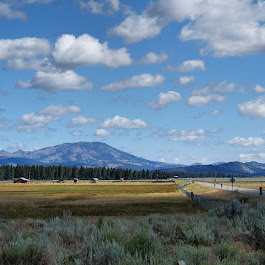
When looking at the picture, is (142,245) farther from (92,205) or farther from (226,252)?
(92,205)

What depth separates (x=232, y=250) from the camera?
460 inches

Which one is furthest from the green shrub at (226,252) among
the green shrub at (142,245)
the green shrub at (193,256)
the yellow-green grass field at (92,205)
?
the yellow-green grass field at (92,205)

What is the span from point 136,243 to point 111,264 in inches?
65.0

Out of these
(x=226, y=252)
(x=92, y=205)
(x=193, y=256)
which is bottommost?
(x=92, y=205)

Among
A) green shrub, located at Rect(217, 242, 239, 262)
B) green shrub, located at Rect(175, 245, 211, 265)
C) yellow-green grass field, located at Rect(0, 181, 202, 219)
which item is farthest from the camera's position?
yellow-green grass field, located at Rect(0, 181, 202, 219)

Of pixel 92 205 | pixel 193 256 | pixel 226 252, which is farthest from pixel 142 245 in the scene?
pixel 92 205

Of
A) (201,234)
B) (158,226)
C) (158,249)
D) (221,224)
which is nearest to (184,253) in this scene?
(158,249)

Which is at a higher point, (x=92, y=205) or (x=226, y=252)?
(x=226, y=252)

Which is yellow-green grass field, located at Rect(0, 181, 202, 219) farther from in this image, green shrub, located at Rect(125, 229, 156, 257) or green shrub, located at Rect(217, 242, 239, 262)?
green shrub, located at Rect(217, 242, 239, 262)

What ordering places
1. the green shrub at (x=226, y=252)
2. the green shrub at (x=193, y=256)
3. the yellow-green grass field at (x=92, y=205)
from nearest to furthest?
the green shrub at (x=193, y=256), the green shrub at (x=226, y=252), the yellow-green grass field at (x=92, y=205)

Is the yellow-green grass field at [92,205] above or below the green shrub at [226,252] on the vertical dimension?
below

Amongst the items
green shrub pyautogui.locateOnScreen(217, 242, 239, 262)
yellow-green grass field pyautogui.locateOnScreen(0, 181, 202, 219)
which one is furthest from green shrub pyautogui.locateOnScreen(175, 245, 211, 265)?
Result: yellow-green grass field pyautogui.locateOnScreen(0, 181, 202, 219)

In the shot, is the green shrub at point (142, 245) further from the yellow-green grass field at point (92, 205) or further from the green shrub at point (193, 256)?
the yellow-green grass field at point (92, 205)

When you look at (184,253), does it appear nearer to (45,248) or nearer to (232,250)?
(232,250)
